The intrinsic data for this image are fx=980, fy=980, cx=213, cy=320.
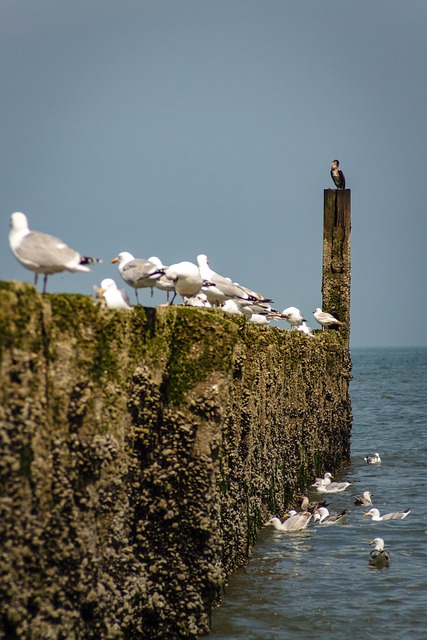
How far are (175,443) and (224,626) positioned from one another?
2480 millimetres

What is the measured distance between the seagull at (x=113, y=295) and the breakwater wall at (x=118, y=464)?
0.52 m

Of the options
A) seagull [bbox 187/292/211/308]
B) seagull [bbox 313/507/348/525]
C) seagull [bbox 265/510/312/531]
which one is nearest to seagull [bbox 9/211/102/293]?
seagull [bbox 187/292/211/308]

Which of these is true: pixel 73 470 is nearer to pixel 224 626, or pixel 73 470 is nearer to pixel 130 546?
pixel 130 546

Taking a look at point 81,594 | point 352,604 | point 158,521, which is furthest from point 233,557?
point 81,594

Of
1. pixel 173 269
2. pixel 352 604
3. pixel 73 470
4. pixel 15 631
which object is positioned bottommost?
pixel 352 604

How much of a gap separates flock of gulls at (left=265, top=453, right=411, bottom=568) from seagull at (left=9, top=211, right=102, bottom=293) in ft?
24.7

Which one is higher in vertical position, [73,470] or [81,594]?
[73,470]

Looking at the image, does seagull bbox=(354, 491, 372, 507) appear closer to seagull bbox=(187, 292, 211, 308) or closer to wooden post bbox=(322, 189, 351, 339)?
seagull bbox=(187, 292, 211, 308)

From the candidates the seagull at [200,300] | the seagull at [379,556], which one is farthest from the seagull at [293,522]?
the seagull at [200,300]

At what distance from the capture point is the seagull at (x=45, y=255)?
7.34m

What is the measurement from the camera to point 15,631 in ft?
→ 19.3

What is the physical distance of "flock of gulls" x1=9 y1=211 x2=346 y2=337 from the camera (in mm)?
7387

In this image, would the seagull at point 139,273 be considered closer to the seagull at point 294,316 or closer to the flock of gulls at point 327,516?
the flock of gulls at point 327,516

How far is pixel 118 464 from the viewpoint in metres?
7.45
